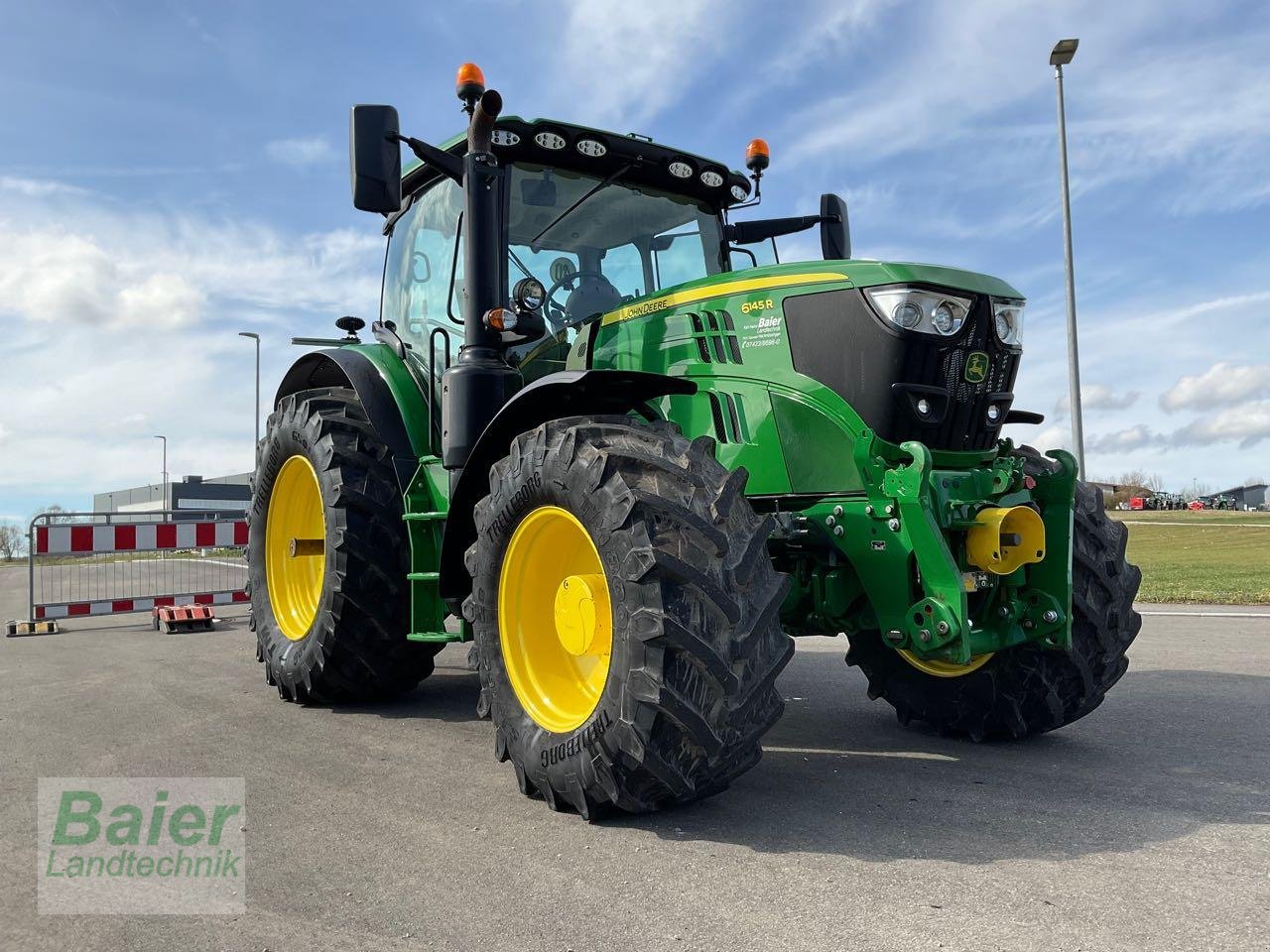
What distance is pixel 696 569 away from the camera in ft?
11.0

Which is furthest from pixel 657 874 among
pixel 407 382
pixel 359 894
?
pixel 407 382

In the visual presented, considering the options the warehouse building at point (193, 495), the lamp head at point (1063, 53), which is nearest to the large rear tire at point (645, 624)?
the lamp head at point (1063, 53)

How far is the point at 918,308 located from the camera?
4148 millimetres

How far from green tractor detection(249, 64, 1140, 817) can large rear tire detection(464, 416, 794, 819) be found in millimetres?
12

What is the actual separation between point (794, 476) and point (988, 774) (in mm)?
1504

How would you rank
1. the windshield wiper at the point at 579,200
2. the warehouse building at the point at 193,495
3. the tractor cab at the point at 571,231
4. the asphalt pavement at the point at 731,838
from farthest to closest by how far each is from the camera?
the warehouse building at the point at 193,495 < the windshield wiper at the point at 579,200 < the tractor cab at the point at 571,231 < the asphalt pavement at the point at 731,838

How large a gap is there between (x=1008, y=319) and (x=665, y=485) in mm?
1961

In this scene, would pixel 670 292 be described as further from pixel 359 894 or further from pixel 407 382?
pixel 359 894

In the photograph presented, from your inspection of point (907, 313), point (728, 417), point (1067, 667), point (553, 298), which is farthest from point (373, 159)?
point (1067, 667)

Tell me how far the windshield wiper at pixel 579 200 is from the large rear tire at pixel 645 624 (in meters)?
1.71

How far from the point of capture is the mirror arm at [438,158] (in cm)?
484

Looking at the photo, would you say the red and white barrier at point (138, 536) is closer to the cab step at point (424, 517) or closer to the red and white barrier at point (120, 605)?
the red and white barrier at point (120, 605)

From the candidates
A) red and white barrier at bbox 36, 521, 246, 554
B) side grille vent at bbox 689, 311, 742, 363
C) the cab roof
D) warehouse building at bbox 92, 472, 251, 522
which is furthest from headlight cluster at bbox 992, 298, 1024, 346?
warehouse building at bbox 92, 472, 251, 522

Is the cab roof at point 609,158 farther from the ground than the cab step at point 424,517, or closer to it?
farther from the ground
